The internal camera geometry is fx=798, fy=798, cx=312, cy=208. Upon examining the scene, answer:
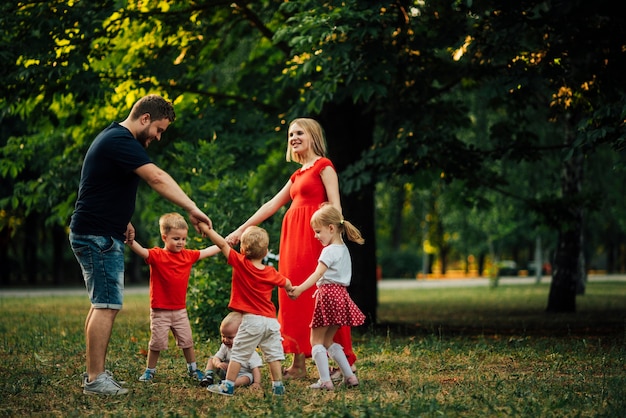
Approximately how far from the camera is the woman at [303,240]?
7031 millimetres

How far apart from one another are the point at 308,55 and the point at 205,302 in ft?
11.7

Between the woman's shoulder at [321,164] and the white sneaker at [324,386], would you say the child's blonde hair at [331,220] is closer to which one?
the woman's shoulder at [321,164]

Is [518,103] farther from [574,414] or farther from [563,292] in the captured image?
[574,414]

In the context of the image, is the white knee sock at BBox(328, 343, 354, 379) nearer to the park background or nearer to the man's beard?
the man's beard

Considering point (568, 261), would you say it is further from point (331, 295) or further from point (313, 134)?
point (331, 295)

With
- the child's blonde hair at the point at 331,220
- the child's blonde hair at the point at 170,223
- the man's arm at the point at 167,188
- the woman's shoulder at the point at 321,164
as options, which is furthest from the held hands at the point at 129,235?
the woman's shoulder at the point at 321,164

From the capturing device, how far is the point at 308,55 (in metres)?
10.7

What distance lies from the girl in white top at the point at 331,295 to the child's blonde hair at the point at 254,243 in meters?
0.52

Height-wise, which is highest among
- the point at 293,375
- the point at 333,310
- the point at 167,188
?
the point at 167,188

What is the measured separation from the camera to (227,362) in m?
6.68

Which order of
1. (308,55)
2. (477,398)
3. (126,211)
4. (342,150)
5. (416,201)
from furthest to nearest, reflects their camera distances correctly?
1. (416,201)
2. (342,150)
3. (308,55)
4. (126,211)
5. (477,398)

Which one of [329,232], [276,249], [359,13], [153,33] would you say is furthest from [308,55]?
[329,232]

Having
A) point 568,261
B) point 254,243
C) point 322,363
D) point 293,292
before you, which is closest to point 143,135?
point 254,243

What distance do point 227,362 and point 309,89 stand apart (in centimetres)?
543
